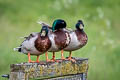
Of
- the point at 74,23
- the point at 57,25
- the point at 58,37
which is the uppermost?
the point at 74,23

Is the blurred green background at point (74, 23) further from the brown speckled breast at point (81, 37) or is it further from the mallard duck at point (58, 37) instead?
the mallard duck at point (58, 37)

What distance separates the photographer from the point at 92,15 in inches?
456

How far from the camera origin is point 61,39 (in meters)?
4.65

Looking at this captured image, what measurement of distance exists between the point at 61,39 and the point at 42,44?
350mm

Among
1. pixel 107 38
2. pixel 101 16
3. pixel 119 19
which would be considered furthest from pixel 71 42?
pixel 119 19

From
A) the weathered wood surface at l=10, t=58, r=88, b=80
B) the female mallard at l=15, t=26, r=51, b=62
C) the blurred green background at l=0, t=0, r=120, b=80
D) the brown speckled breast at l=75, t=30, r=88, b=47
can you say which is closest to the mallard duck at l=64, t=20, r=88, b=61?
the brown speckled breast at l=75, t=30, r=88, b=47

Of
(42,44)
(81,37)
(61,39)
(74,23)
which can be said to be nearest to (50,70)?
(42,44)

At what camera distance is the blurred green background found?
771cm

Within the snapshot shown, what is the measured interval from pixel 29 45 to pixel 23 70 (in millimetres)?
327

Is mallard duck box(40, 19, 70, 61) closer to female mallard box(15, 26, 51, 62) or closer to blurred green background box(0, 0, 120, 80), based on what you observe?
female mallard box(15, 26, 51, 62)

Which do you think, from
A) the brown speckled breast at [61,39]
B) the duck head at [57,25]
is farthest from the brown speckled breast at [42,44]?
the duck head at [57,25]

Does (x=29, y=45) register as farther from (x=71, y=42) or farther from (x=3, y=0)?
(x=3, y=0)

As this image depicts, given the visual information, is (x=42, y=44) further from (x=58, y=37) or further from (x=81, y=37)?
(x=81, y=37)

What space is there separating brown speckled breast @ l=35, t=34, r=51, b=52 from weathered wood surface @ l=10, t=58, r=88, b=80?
13 cm
